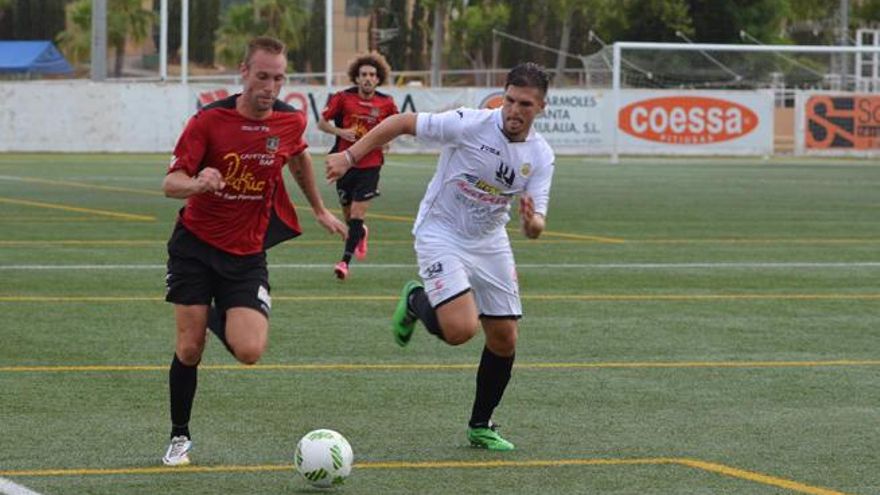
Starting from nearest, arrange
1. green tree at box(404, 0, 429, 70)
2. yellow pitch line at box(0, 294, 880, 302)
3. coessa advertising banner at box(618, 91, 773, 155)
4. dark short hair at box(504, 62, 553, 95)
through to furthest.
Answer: dark short hair at box(504, 62, 553, 95), yellow pitch line at box(0, 294, 880, 302), coessa advertising banner at box(618, 91, 773, 155), green tree at box(404, 0, 429, 70)

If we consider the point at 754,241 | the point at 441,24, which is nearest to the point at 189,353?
the point at 754,241

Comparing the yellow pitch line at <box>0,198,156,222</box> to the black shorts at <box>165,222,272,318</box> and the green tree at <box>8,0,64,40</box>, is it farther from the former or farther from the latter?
the green tree at <box>8,0,64,40</box>

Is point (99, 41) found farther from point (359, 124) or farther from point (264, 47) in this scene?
point (264, 47)

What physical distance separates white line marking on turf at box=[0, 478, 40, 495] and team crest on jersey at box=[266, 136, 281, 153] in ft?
6.46

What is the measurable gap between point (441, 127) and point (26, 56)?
63605 millimetres

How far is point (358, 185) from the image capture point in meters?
19.8

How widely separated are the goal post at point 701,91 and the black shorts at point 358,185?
3057 centimetres

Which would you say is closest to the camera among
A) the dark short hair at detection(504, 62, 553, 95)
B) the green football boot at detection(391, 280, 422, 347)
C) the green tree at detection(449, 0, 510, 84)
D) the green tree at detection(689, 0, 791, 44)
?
the dark short hair at detection(504, 62, 553, 95)

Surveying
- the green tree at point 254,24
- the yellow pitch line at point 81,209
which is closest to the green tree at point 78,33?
the green tree at point 254,24

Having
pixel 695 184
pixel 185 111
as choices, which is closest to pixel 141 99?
pixel 185 111

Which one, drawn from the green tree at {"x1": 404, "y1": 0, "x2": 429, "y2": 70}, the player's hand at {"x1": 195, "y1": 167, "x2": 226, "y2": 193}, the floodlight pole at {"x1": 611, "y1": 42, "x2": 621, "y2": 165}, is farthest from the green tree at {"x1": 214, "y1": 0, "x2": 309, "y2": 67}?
the player's hand at {"x1": 195, "y1": 167, "x2": 226, "y2": 193}

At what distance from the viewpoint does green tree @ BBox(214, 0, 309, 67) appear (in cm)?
7756

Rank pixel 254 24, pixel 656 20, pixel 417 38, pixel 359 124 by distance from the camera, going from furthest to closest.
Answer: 1. pixel 254 24
2. pixel 656 20
3. pixel 417 38
4. pixel 359 124

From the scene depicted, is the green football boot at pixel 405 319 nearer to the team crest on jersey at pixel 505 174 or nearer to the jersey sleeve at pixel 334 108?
the team crest on jersey at pixel 505 174
